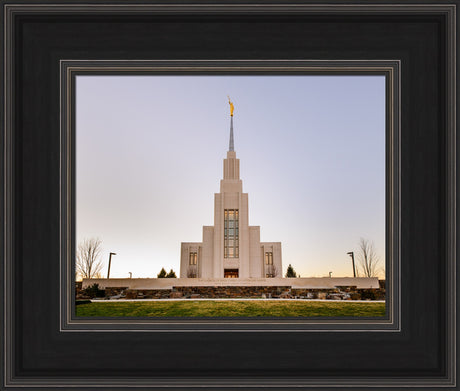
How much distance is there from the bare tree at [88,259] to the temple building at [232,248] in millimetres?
7201

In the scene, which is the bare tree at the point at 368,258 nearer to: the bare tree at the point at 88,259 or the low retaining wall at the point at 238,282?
the low retaining wall at the point at 238,282

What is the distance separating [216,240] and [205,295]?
6989mm

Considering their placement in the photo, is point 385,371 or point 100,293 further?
point 100,293

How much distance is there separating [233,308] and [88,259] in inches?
220

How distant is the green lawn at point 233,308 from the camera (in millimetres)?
9625

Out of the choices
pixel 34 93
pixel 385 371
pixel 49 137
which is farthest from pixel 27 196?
pixel 385 371

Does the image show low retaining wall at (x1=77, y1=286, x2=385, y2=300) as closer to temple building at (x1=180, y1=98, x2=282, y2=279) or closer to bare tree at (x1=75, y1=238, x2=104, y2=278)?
bare tree at (x1=75, y1=238, x2=104, y2=278)

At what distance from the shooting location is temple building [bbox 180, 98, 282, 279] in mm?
20328

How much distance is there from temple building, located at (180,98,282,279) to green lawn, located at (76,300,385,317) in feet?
29.2

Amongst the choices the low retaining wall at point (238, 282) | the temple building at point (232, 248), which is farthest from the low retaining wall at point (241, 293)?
the temple building at point (232, 248)

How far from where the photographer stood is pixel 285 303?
11.0 metres

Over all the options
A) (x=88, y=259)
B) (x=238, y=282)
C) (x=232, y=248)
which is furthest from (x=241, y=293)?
(x=232, y=248)

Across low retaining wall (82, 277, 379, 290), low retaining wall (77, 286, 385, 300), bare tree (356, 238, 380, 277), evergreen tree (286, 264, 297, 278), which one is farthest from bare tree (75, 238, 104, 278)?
evergreen tree (286, 264, 297, 278)
